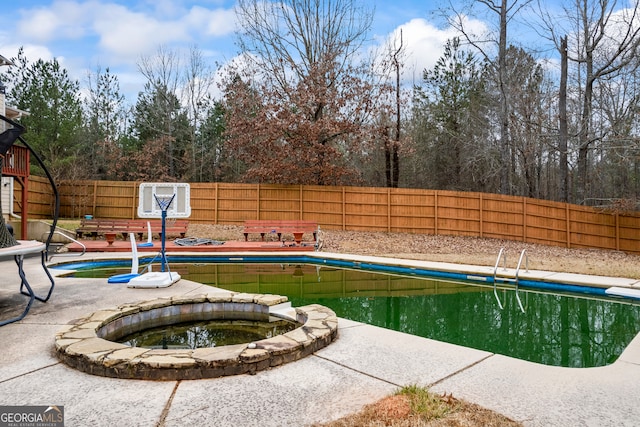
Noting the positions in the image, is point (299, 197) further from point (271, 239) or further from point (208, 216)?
point (208, 216)

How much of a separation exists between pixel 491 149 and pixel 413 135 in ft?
16.5

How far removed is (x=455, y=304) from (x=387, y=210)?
9413mm

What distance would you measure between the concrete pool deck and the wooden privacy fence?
11.7m

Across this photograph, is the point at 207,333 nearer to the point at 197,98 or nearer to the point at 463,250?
the point at 463,250

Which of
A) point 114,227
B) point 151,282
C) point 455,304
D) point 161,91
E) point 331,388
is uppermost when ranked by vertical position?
point 161,91

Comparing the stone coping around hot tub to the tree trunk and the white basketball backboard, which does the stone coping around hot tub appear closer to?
the white basketball backboard

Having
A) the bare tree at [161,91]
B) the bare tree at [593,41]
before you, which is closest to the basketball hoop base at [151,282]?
the bare tree at [593,41]

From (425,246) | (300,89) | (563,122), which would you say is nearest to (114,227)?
(300,89)

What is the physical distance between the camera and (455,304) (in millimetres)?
5895

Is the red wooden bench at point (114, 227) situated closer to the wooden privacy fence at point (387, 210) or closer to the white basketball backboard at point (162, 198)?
the wooden privacy fence at point (387, 210)

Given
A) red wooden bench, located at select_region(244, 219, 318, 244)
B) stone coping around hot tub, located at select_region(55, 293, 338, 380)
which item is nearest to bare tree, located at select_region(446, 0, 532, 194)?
red wooden bench, located at select_region(244, 219, 318, 244)

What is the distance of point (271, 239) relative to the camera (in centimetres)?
1390

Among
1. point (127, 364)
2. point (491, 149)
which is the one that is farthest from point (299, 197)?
point (127, 364)

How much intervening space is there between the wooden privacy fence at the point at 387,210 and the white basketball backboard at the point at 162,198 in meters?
9.39
